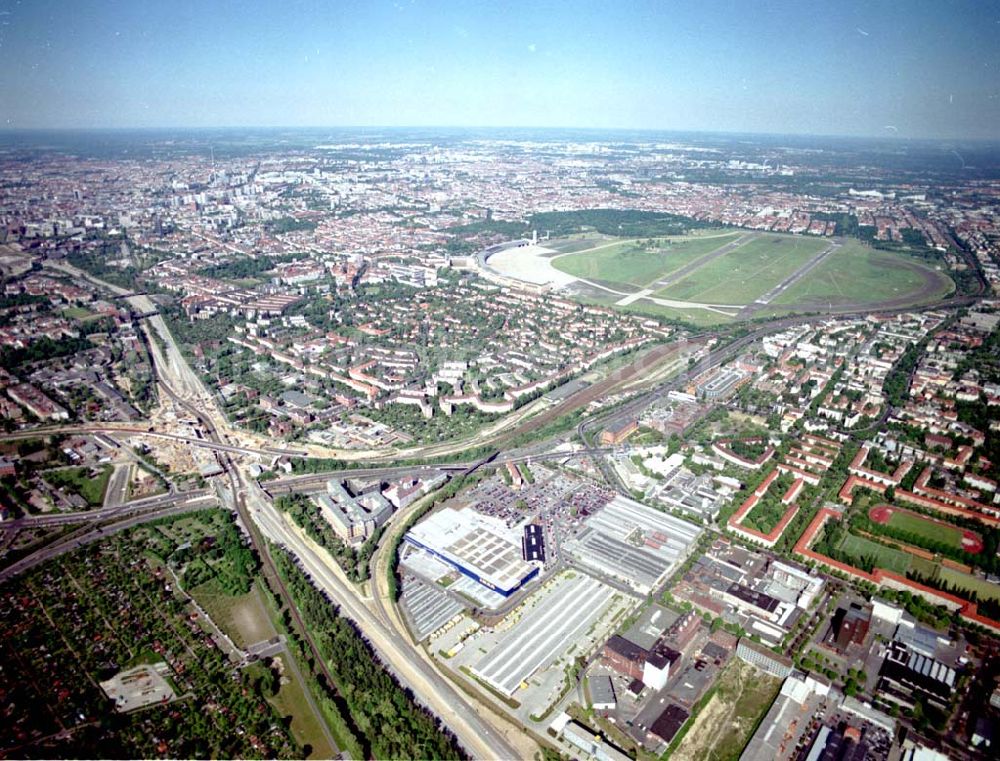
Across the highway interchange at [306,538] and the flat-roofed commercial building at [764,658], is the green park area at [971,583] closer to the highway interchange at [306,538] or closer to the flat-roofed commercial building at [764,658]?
the flat-roofed commercial building at [764,658]

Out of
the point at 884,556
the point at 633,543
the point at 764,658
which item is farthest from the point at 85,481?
the point at 884,556

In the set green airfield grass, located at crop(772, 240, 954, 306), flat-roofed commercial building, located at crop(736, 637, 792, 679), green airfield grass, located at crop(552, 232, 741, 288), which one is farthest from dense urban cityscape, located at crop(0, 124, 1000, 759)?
green airfield grass, located at crop(552, 232, 741, 288)

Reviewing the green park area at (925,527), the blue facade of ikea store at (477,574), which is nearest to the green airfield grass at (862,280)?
the green park area at (925,527)

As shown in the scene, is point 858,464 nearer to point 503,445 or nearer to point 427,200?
point 503,445

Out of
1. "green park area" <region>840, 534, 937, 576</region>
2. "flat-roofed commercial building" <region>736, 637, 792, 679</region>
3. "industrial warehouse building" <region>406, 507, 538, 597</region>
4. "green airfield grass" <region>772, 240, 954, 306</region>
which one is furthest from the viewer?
"green airfield grass" <region>772, 240, 954, 306</region>

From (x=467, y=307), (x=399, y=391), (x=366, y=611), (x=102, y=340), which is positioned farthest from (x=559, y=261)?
(x=366, y=611)

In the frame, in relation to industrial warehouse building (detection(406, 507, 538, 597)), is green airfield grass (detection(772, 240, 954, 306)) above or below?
above

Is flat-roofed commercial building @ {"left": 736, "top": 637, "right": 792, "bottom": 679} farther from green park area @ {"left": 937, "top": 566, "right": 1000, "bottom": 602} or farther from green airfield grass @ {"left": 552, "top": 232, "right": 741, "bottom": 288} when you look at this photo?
green airfield grass @ {"left": 552, "top": 232, "right": 741, "bottom": 288}
